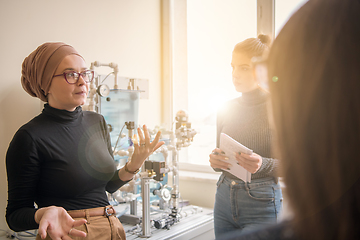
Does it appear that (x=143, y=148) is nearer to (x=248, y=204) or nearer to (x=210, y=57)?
(x=248, y=204)

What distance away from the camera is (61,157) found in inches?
46.3

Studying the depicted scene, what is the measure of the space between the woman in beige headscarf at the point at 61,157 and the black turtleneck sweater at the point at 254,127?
451mm

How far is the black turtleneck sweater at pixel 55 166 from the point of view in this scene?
109 centimetres

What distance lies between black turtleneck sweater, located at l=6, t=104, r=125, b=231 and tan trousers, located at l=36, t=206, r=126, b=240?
0.07m

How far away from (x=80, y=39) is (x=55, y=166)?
1.49 metres

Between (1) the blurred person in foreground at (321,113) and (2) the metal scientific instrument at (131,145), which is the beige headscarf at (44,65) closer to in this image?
(2) the metal scientific instrument at (131,145)

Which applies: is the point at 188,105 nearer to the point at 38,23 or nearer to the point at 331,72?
the point at 38,23

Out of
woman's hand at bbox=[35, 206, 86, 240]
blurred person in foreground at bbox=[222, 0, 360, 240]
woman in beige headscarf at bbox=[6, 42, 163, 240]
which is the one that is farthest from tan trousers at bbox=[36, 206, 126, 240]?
blurred person in foreground at bbox=[222, 0, 360, 240]

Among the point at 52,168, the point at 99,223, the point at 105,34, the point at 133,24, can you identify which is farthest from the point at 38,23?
the point at 99,223

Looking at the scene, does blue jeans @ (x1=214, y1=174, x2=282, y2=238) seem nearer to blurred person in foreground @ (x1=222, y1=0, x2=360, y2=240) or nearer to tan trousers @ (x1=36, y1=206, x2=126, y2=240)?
tan trousers @ (x1=36, y1=206, x2=126, y2=240)

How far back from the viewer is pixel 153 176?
1887 mm

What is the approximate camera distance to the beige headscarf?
1.22 m

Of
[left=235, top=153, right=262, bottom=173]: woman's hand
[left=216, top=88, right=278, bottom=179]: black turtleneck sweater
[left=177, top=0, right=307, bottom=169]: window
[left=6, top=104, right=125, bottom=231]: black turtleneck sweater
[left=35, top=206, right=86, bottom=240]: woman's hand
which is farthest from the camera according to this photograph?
[left=177, top=0, right=307, bottom=169]: window

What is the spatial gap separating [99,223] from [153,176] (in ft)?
2.31
